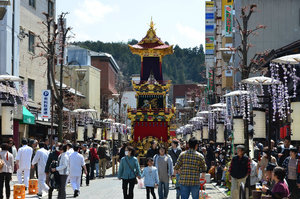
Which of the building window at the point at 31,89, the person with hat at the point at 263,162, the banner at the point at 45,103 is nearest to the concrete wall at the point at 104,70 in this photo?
the building window at the point at 31,89

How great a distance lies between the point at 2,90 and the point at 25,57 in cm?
1052

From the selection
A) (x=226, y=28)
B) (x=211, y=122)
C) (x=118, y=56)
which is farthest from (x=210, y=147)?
(x=118, y=56)

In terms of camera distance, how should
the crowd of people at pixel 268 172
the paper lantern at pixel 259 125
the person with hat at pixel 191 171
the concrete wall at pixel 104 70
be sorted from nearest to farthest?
the crowd of people at pixel 268 172 → the person with hat at pixel 191 171 → the paper lantern at pixel 259 125 → the concrete wall at pixel 104 70

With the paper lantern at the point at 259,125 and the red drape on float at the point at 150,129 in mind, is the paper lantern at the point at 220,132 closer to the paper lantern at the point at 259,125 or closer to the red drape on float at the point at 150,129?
the paper lantern at the point at 259,125

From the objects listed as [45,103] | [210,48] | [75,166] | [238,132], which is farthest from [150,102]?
[210,48]

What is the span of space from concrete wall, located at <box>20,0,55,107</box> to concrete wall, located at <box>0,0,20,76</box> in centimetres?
219

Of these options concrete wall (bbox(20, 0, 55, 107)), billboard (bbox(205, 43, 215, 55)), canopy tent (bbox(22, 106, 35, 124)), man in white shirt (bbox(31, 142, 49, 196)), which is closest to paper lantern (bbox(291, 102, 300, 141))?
man in white shirt (bbox(31, 142, 49, 196))

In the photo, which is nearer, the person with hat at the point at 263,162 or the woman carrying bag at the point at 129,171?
the woman carrying bag at the point at 129,171

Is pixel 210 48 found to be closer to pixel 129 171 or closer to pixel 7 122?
pixel 7 122

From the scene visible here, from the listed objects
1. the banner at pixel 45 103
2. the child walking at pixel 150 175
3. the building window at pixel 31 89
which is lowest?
the child walking at pixel 150 175

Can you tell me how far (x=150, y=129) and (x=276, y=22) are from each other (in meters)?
13.7

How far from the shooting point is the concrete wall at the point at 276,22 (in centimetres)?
4931

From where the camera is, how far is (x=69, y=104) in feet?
190

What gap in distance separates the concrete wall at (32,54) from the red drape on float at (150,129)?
805 centimetres
